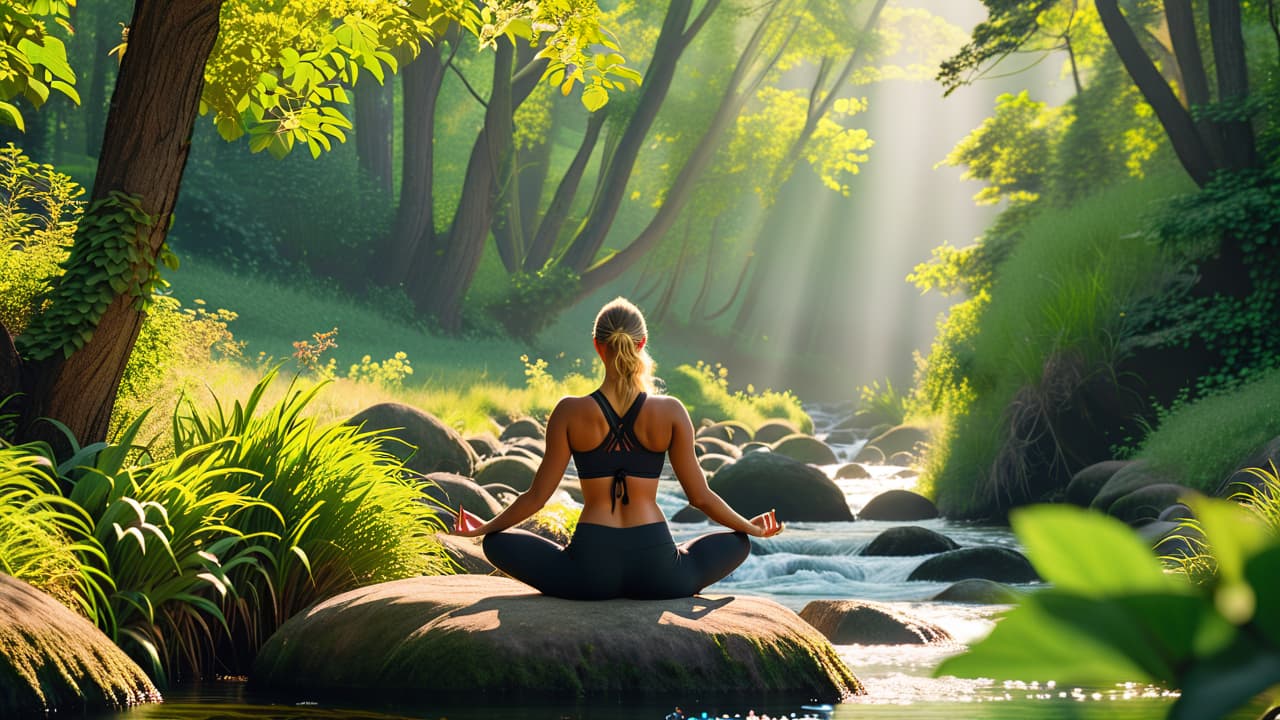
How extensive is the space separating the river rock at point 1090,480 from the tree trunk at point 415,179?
69.4 ft

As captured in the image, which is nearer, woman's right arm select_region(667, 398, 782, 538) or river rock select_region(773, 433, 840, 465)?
woman's right arm select_region(667, 398, 782, 538)

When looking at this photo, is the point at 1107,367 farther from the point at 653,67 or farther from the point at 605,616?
the point at 653,67

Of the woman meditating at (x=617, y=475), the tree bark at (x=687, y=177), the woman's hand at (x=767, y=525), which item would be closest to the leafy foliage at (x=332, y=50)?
the woman meditating at (x=617, y=475)

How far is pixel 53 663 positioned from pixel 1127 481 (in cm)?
1071

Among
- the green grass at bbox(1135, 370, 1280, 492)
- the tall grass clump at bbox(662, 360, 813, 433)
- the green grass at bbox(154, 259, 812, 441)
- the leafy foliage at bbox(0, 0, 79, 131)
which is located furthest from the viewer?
the tall grass clump at bbox(662, 360, 813, 433)

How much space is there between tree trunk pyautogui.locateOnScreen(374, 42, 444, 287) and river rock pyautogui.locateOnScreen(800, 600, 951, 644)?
25.2 m

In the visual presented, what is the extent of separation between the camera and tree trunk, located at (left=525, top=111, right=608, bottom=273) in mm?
33156

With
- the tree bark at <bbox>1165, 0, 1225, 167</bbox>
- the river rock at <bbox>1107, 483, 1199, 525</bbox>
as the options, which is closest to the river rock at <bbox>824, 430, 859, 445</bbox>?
the tree bark at <bbox>1165, 0, 1225, 167</bbox>

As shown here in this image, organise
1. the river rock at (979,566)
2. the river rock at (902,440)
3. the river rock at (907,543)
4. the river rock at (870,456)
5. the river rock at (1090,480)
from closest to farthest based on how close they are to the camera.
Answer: the river rock at (979,566), the river rock at (907,543), the river rock at (1090,480), the river rock at (870,456), the river rock at (902,440)

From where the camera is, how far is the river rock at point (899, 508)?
16.0 meters

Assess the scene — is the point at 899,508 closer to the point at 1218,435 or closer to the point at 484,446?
the point at 1218,435

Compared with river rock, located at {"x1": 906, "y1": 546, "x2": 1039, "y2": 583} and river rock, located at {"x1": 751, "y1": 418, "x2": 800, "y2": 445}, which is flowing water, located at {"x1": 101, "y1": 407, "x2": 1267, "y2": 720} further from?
river rock, located at {"x1": 751, "y1": 418, "x2": 800, "y2": 445}

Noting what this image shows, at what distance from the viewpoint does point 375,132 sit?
36.0m

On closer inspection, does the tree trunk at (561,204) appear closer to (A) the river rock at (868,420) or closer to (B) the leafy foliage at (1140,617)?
(A) the river rock at (868,420)
